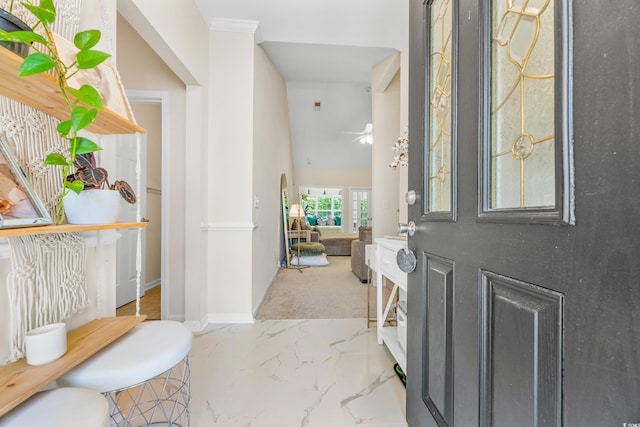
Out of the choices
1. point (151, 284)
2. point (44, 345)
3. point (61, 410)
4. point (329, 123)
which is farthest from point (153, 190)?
point (329, 123)

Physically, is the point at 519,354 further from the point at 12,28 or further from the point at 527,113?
the point at 12,28

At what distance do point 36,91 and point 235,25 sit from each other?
2094mm

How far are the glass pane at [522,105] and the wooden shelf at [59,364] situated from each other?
1.25m

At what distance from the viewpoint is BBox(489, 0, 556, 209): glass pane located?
0.54m

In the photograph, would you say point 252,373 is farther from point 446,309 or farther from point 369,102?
point 369,102

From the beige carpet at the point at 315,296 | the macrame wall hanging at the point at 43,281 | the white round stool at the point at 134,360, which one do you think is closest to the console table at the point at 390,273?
the beige carpet at the point at 315,296

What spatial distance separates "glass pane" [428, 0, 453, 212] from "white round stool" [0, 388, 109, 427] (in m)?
1.14

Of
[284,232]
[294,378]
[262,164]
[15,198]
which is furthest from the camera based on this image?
[284,232]

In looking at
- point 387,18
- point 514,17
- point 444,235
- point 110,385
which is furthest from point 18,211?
point 387,18

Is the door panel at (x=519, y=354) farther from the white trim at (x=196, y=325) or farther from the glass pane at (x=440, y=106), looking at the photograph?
the white trim at (x=196, y=325)

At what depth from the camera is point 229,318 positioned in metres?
2.38

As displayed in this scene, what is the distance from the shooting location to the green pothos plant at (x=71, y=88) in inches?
24.0

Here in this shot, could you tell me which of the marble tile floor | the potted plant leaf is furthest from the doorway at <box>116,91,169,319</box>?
the potted plant leaf

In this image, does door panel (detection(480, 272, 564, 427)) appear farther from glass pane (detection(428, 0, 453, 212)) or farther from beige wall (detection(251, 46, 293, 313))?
beige wall (detection(251, 46, 293, 313))
